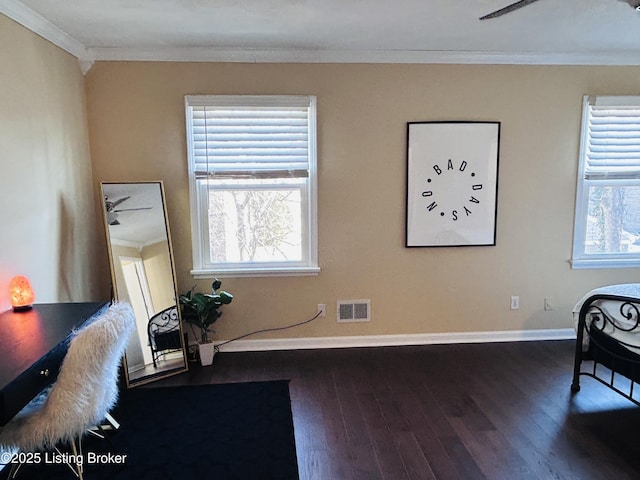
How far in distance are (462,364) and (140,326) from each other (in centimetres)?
244

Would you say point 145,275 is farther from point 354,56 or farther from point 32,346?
point 354,56

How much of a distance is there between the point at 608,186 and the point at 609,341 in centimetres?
173

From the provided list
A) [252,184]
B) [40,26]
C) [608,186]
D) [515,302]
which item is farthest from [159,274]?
[608,186]

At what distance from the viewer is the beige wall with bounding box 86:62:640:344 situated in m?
3.61

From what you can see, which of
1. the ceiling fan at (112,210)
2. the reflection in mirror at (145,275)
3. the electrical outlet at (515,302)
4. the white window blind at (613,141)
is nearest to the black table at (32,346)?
the reflection in mirror at (145,275)

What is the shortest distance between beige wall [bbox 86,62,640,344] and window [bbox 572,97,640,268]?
104mm

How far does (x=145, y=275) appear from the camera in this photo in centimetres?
343

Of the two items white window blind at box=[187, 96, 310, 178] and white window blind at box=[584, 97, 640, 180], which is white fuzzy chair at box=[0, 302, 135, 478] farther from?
white window blind at box=[584, 97, 640, 180]

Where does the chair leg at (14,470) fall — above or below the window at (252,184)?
below

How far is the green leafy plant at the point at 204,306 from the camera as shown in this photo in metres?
3.53

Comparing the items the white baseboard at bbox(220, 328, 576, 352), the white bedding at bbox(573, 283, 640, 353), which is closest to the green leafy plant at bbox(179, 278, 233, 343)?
the white baseboard at bbox(220, 328, 576, 352)

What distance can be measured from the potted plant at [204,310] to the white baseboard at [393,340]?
245mm

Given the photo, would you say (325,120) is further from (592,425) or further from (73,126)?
(592,425)

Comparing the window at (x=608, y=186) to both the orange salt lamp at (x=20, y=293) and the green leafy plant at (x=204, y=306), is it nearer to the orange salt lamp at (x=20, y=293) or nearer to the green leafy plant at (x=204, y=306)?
the green leafy plant at (x=204, y=306)
